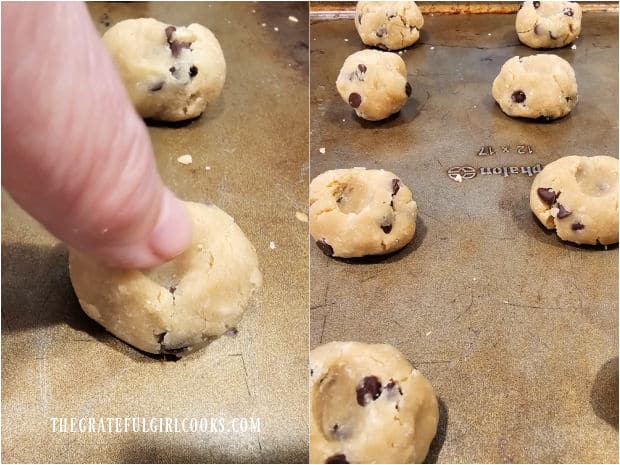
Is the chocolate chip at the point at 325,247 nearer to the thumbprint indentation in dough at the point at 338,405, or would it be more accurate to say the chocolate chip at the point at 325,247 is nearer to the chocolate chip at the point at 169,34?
the thumbprint indentation in dough at the point at 338,405

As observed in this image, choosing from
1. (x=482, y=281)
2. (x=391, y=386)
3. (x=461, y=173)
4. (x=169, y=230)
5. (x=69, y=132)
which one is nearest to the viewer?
(x=69, y=132)

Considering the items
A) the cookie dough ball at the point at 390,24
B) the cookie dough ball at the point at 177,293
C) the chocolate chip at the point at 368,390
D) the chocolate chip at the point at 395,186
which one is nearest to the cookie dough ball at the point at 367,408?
the chocolate chip at the point at 368,390

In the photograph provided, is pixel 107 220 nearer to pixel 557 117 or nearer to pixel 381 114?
pixel 381 114

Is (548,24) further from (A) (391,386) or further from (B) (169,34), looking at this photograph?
(A) (391,386)

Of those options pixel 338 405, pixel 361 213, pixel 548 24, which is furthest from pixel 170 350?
pixel 548 24

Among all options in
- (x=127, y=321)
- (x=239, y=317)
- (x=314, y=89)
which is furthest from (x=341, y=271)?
(x=314, y=89)

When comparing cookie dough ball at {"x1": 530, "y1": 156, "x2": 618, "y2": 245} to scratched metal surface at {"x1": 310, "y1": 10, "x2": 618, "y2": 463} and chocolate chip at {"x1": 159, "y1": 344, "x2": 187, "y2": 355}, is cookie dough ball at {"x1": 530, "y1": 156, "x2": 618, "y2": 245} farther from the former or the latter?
chocolate chip at {"x1": 159, "y1": 344, "x2": 187, "y2": 355}
